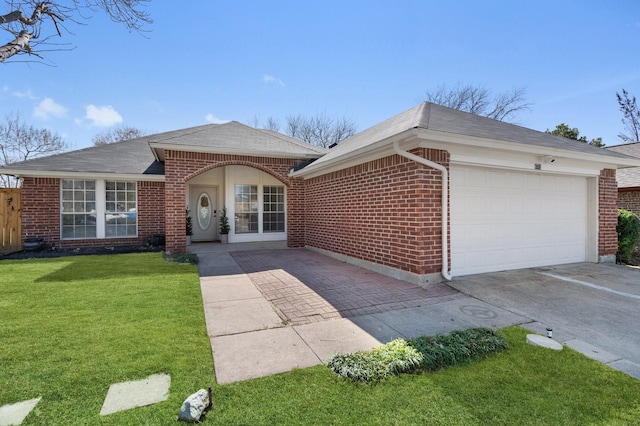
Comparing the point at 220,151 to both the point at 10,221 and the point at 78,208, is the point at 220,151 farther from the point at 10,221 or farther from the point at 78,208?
the point at 10,221

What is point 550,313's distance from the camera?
14.1ft

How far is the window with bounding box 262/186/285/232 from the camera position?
1202 cm

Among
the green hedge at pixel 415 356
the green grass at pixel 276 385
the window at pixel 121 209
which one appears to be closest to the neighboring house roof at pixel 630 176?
the green grass at pixel 276 385

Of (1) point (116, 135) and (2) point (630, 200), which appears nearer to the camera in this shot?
(2) point (630, 200)

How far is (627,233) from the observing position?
8.36 metres

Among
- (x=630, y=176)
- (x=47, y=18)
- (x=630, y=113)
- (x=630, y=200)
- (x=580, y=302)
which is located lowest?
(x=580, y=302)

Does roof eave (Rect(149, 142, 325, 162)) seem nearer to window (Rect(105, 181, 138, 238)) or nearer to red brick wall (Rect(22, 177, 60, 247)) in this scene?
window (Rect(105, 181, 138, 238))

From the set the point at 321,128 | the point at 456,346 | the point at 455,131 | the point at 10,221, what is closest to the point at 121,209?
the point at 10,221

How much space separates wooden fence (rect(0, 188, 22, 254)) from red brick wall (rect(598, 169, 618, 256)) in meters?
16.8

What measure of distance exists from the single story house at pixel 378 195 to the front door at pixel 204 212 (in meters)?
0.04

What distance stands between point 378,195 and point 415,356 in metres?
4.29

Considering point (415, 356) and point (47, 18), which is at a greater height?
point (47, 18)

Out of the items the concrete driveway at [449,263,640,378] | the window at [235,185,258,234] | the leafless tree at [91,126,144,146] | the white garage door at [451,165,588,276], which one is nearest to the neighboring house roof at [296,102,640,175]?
the white garage door at [451,165,588,276]

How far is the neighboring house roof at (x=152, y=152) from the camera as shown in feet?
30.3
